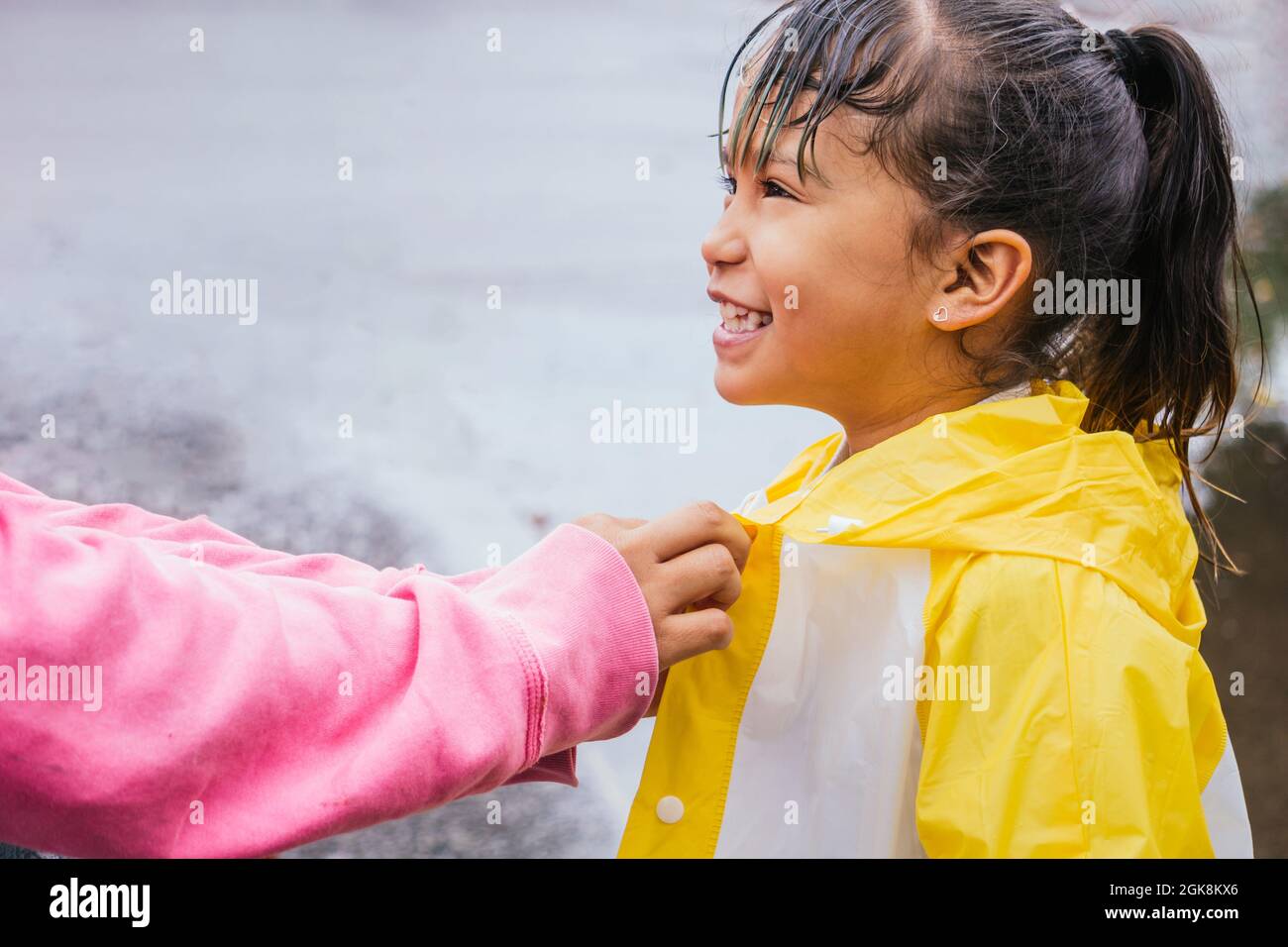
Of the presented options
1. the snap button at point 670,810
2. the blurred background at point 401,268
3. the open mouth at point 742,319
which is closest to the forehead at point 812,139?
the open mouth at point 742,319

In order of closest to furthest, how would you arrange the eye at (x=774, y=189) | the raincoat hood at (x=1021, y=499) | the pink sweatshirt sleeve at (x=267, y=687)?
1. the pink sweatshirt sleeve at (x=267, y=687)
2. the raincoat hood at (x=1021, y=499)
3. the eye at (x=774, y=189)

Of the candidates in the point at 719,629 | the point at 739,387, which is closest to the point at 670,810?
the point at 719,629

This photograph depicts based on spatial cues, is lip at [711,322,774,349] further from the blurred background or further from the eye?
the blurred background

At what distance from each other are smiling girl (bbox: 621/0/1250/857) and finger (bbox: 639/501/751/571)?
4 cm


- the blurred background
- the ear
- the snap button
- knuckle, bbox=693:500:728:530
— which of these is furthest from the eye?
the blurred background

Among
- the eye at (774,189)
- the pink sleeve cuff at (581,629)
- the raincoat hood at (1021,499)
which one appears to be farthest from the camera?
the eye at (774,189)

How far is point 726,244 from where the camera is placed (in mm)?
855

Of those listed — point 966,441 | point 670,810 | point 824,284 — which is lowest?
point 670,810

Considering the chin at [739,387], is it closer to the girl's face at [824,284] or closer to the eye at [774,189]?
the girl's face at [824,284]

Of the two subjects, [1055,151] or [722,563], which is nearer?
[722,563]

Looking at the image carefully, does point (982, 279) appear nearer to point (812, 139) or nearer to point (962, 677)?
point (812, 139)

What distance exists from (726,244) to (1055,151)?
247 millimetres

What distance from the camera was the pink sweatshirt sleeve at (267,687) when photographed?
0.51 m

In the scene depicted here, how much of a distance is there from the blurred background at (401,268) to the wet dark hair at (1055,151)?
503mm
